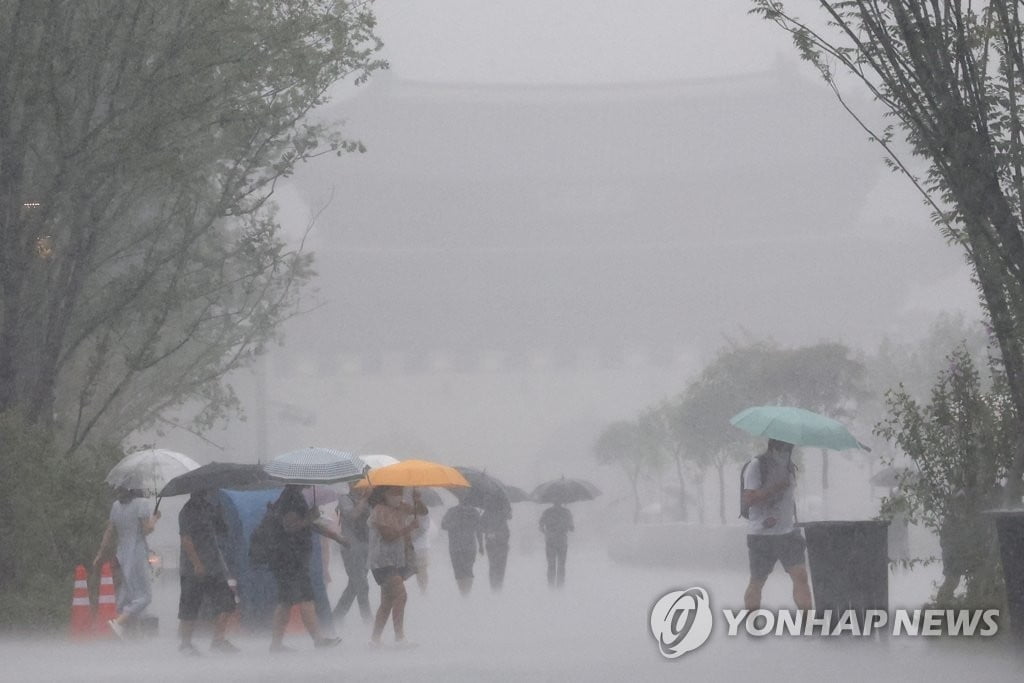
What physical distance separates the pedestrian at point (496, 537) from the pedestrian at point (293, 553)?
1017 cm

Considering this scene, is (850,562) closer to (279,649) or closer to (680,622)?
(680,622)

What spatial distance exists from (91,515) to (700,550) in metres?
22.8

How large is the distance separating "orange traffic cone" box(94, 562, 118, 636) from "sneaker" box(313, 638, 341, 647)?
2192mm

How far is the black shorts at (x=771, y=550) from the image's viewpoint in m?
12.8

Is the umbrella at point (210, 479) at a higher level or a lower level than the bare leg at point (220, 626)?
higher

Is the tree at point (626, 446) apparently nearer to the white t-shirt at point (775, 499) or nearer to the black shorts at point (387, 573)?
the black shorts at point (387, 573)

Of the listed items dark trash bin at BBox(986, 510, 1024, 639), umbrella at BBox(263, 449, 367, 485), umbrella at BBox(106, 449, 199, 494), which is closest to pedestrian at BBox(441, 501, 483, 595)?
umbrella at BBox(106, 449, 199, 494)

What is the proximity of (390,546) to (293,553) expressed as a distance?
690 millimetres

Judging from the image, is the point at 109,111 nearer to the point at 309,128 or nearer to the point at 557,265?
the point at 309,128

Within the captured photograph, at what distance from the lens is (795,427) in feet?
43.7

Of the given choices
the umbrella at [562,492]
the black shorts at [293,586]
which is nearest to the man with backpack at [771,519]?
the black shorts at [293,586]

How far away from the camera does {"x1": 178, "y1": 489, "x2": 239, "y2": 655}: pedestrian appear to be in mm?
13766

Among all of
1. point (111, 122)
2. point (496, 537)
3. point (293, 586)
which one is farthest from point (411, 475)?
point (496, 537)

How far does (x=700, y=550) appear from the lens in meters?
38.4
